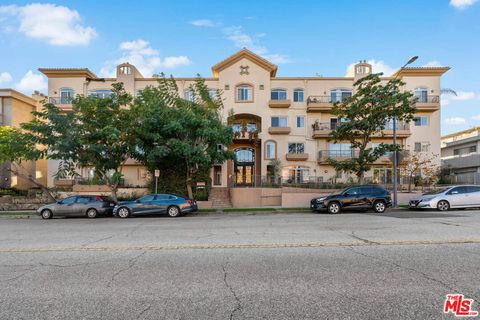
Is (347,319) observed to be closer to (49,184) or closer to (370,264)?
(370,264)

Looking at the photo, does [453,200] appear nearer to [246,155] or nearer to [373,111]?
[373,111]

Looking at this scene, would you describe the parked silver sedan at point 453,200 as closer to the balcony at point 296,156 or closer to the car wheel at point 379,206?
the car wheel at point 379,206

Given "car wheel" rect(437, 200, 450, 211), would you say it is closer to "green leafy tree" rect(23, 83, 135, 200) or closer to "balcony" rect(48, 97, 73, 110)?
"green leafy tree" rect(23, 83, 135, 200)

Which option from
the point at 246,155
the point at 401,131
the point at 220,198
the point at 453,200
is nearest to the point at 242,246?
the point at 453,200

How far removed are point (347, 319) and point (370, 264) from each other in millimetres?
2618

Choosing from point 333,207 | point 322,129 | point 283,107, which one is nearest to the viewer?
point 333,207

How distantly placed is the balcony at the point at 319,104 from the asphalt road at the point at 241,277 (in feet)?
81.6

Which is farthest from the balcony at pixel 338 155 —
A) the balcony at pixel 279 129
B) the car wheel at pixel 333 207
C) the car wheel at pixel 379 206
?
the car wheel at pixel 333 207

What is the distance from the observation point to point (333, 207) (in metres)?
17.6

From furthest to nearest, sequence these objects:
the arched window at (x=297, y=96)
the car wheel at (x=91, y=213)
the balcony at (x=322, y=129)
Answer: the arched window at (x=297, y=96) → the balcony at (x=322, y=129) → the car wheel at (x=91, y=213)

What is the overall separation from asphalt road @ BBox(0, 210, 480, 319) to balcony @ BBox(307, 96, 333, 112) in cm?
2486

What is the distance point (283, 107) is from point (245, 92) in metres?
4.46

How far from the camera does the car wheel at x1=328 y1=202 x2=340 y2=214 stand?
17562mm

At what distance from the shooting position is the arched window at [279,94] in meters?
33.2
